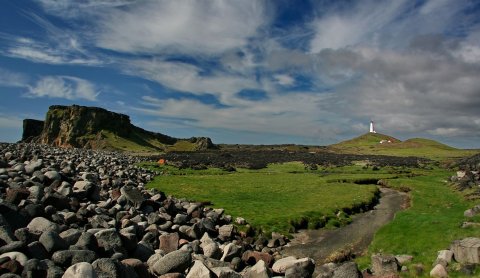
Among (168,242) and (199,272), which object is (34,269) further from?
(168,242)

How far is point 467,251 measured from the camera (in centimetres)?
2023

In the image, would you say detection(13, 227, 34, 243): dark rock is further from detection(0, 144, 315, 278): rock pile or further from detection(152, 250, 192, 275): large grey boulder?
detection(152, 250, 192, 275): large grey boulder

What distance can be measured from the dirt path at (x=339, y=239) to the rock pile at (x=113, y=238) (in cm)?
187

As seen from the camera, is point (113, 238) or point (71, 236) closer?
point (71, 236)

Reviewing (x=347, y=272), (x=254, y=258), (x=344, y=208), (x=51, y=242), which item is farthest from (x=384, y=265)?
(x=344, y=208)

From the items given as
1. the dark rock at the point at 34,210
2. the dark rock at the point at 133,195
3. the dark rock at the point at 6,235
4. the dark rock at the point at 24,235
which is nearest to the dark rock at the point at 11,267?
the dark rock at the point at 24,235

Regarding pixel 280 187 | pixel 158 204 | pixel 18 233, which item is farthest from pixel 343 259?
pixel 280 187

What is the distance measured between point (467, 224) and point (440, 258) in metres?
8.46

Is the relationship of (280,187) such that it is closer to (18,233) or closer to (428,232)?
(428,232)

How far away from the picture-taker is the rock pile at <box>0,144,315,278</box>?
15005 millimetres

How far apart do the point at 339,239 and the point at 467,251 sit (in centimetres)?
1385

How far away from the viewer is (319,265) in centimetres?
2605

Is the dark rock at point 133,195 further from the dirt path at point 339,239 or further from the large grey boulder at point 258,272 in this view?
the large grey boulder at point 258,272

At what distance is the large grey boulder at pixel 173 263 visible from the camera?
17.5 metres
